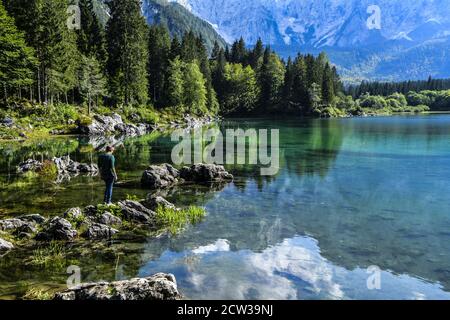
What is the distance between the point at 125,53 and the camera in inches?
3706

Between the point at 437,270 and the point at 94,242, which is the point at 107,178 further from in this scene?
the point at 437,270

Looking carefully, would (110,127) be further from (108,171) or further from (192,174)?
(108,171)

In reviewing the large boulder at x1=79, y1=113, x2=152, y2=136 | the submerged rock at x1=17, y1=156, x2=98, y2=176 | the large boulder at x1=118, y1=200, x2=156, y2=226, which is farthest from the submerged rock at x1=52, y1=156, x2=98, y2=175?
the large boulder at x1=79, y1=113, x2=152, y2=136

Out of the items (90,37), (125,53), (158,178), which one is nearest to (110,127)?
(125,53)

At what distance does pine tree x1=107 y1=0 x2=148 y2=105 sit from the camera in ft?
307

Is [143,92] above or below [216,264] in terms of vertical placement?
above

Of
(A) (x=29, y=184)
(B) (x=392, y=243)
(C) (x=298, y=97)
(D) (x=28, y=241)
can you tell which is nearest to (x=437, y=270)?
(B) (x=392, y=243)

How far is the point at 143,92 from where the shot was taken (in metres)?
98.2

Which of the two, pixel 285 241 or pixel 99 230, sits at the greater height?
pixel 99 230

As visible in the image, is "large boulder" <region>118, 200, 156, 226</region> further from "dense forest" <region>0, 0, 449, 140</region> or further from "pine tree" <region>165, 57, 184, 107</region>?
"pine tree" <region>165, 57, 184, 107</region>

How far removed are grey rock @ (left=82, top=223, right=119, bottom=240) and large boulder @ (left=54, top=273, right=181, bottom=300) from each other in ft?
19.2

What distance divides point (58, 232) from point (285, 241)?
8.71 metres

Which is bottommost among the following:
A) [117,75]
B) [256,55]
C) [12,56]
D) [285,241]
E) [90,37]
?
[285,241]

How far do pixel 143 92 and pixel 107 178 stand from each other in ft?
264
